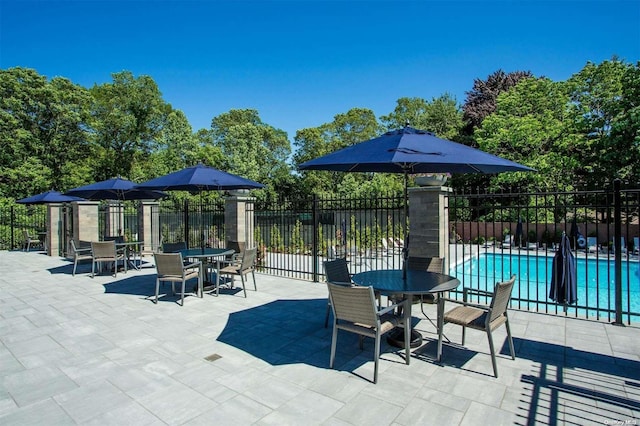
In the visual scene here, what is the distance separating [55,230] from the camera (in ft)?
41.9

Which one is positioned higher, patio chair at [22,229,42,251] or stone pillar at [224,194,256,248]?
stone pillar at [224,194,256,248]

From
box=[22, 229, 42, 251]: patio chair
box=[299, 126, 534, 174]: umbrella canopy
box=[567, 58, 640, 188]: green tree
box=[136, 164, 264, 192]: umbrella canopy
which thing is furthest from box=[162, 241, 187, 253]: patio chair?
box=[567, 58, 640, 188]: green tree

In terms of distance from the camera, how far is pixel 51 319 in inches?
208

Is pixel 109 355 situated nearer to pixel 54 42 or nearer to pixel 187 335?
pixel 187 335

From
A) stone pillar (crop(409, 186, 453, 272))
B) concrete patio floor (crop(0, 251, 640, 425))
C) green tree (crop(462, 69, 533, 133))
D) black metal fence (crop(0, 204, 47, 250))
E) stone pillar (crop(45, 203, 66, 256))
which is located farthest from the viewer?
green tree (crop(462, 69, 533, 133))

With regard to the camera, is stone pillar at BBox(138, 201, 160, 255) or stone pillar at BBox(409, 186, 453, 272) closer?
stone pillar at BBox(409, 186, 453, 272)

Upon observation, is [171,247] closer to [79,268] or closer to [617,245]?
[79,268]

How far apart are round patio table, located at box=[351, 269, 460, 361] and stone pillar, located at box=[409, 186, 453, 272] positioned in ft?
4.25

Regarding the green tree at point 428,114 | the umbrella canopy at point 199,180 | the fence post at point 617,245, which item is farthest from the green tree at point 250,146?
the fence post at point 617,245

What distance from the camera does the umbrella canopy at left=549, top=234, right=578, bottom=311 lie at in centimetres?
463

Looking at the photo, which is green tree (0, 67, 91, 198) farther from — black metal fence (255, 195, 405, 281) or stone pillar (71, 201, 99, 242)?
black metal fence (255, 195, 405, 281)

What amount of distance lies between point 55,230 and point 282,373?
42.8ft

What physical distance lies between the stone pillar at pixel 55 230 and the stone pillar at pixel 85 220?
1792mm

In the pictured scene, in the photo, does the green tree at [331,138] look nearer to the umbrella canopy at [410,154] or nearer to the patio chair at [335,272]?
the patio chair at [335,272]
